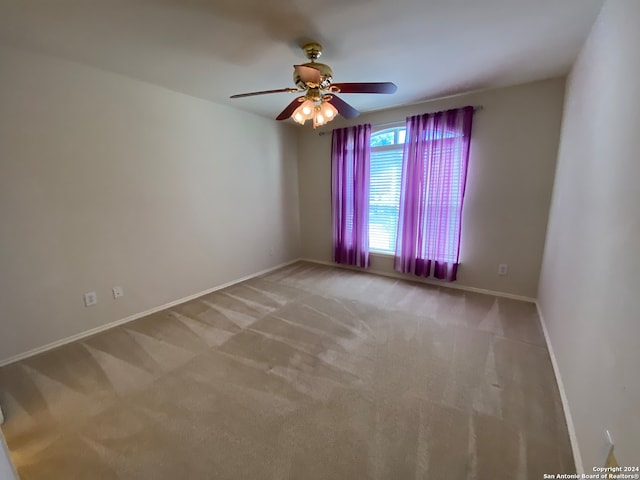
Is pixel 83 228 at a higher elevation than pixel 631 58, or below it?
below

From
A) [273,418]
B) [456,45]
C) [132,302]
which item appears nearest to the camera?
[273,418]

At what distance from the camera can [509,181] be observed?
292 cm

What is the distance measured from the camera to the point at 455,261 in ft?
10.8

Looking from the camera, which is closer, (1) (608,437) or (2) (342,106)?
(1) (608,437)

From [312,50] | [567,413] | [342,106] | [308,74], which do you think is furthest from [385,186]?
[567,413]

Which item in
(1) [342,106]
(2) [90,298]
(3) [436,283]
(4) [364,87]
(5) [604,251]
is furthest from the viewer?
(3) [436,283]

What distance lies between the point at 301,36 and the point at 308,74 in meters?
0.35

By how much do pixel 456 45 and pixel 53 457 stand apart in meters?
3.58

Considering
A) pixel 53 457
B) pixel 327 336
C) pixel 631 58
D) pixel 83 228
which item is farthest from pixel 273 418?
pixel 631 58

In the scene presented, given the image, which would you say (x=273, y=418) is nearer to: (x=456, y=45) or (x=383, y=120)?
(x=456, y=45)

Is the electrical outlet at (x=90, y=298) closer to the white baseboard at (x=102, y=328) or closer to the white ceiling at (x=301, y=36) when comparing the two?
the white baseboard at (x=102, y=328)

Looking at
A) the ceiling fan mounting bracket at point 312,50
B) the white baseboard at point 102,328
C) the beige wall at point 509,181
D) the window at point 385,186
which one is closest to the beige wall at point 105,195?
the white baseboard at point 102,328

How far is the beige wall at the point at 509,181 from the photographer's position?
270 centimetres

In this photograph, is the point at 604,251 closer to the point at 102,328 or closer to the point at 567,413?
the point at 567,413
